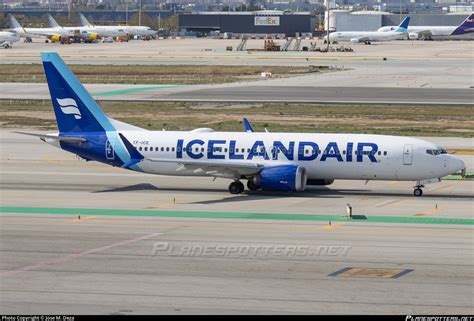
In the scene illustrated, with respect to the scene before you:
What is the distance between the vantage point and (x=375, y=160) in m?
56.2

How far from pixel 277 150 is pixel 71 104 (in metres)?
12.7

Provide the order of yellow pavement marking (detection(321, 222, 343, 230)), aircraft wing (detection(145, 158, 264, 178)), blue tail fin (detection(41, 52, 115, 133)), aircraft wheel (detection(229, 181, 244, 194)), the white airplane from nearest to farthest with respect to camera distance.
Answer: yellow pavement marking (detection(321, 222, 343, 230)) < the white airplane < aircraft wing (detection(145, 158, 264, 178)) < aircraft wheel (detection(229, 181, 244, 194)) < blue tail fin (detection(41, 52, 115, 133))

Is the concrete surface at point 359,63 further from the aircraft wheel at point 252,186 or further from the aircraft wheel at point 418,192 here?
the aircraft wheel at point 252,186

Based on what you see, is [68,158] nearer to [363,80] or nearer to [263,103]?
[263,103]

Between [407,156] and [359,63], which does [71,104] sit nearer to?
[407,156]

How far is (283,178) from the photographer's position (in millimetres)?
56000

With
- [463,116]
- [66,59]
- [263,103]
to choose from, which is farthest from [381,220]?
[66,59]

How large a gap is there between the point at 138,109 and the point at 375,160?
48.6m

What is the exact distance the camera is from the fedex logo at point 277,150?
5634 cm

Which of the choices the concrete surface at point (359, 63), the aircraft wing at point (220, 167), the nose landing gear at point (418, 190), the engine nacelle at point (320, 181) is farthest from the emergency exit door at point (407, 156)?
the concrete surface at point (359, 63)

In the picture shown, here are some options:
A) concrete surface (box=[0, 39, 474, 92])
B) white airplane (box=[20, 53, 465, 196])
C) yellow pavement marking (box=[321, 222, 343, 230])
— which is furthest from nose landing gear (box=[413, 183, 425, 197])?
concrete surface (box=[0, 39, 474, 92])

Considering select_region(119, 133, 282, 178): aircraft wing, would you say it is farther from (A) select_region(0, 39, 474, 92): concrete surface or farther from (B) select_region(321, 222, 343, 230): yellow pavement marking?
(A) select_region(0, 39, 474, 92): concrete surface

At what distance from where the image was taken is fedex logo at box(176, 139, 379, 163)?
56344 mm

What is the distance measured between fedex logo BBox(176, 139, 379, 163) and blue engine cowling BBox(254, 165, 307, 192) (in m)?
0.93
